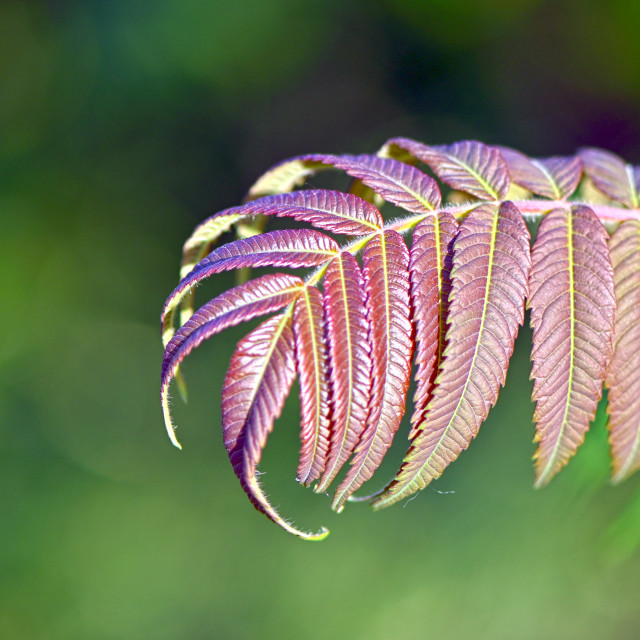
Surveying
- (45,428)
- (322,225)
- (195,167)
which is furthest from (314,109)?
(322,225)

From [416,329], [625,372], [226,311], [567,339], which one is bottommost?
[625,372]

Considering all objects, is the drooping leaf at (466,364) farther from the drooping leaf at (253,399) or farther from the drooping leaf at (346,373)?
the drooping leaf at (253,399)

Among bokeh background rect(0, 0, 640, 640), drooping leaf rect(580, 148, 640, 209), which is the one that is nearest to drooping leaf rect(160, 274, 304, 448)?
drooping leaf rect(580, 148, 640, 209)

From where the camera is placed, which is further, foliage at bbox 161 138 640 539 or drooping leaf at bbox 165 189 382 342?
drooping leaf at bbox 165 189 382 342

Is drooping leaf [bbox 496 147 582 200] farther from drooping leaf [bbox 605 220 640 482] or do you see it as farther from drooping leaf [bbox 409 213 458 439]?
drooping leaf [bbox 409 213 458 439]

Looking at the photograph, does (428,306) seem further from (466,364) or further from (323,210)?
(323,210)

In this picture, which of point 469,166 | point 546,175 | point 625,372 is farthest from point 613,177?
point 625,372
